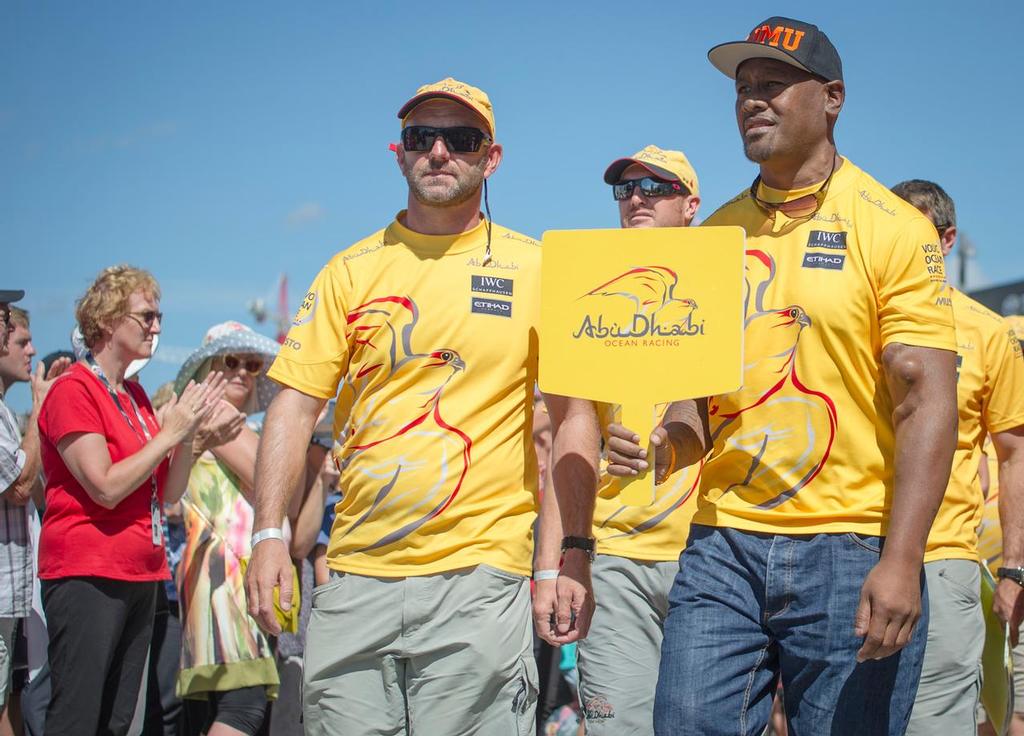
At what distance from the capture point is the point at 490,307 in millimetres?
4145

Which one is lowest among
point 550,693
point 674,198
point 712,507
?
point 550,693

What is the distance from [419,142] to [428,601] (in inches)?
64.3

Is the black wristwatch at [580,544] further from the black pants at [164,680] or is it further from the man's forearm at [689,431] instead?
the black pants at [164,680]

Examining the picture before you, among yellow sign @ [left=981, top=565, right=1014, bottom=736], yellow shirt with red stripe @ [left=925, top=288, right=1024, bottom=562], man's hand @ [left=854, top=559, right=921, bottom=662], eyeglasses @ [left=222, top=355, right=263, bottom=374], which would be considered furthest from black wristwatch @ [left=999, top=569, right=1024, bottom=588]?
eyeglasses @ [left=222, top=355, right=263, bottom=374]

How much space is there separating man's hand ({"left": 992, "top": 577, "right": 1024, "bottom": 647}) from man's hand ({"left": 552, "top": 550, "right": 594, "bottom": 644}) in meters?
2.47

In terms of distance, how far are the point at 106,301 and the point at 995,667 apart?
4.72 m

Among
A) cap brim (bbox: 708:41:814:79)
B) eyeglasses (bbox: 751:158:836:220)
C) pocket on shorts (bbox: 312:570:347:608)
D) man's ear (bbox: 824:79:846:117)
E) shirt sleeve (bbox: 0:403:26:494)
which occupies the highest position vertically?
cap brim (bbox: 708:41:814:79)

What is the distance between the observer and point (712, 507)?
3553 millimetres

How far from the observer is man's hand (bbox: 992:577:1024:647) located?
540 cm

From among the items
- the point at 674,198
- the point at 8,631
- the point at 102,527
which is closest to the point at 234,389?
the point at 102,527

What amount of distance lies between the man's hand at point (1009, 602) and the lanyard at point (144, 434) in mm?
3986

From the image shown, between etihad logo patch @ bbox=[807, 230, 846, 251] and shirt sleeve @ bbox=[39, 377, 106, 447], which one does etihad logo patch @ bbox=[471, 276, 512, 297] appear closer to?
etihad logo patch @ bbox=[807, 230, 846, 251]

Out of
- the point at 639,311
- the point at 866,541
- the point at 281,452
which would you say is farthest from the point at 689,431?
the point at 281,452

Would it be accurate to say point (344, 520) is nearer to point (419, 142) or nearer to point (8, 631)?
point (419, 142)
